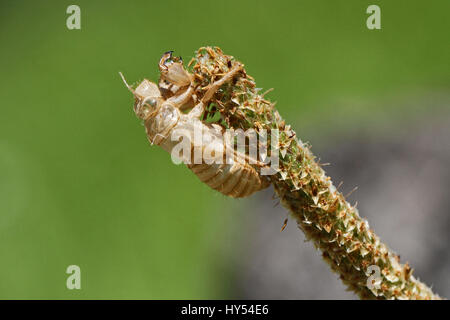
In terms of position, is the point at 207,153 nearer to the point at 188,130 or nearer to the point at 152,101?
the point at 188,130

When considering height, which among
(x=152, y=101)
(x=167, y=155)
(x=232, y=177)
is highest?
(x=167, y=155)

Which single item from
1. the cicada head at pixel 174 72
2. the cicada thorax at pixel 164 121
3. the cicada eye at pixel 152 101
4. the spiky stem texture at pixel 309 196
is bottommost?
the spiky stem texture at pixel 309 196

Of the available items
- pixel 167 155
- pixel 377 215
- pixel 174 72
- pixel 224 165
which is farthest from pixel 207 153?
pixel 167 155

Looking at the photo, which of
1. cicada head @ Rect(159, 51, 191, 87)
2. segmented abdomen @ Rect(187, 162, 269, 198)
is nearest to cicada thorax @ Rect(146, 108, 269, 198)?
segmented abdomen @ Rect(187, 162, 269, 198)

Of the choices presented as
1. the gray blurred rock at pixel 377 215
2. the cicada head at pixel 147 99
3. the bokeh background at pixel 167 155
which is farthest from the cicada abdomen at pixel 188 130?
the bokeh background at pixel 167 155

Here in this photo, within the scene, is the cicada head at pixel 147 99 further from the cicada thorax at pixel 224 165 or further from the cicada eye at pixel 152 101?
the cicada thorax at pixel 224 165

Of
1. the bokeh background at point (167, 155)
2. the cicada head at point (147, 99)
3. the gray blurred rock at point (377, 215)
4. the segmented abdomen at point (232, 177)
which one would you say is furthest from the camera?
the bokeh background at point (167, 155)

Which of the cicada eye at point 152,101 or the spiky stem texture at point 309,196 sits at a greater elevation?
the cicada eye at point 152,101
